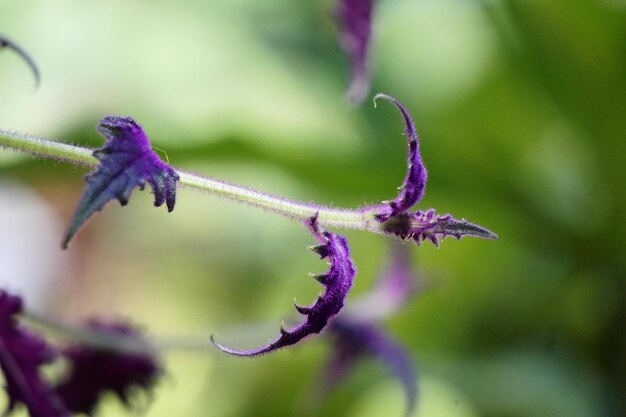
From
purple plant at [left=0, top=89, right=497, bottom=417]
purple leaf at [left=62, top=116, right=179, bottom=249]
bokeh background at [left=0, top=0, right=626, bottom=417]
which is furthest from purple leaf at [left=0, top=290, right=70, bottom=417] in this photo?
bokeh background at [left=0, top=0, right=626, bottom=417]

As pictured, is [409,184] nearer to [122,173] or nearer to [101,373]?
[122,173]

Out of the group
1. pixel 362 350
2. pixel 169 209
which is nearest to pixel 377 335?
pixel 362 350

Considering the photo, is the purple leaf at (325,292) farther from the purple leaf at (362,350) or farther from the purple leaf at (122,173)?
the purple leaf at (362,350)

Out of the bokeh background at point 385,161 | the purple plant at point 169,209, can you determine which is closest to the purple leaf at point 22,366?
the purple plant at point 169,209

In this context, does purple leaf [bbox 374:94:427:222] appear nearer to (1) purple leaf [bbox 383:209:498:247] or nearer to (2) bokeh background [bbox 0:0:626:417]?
(1) purple leaf [bbox 383:209:498:247]

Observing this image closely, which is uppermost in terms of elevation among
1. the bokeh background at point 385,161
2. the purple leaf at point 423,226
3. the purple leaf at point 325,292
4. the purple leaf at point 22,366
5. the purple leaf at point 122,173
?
the purple leaf at point 122,173
